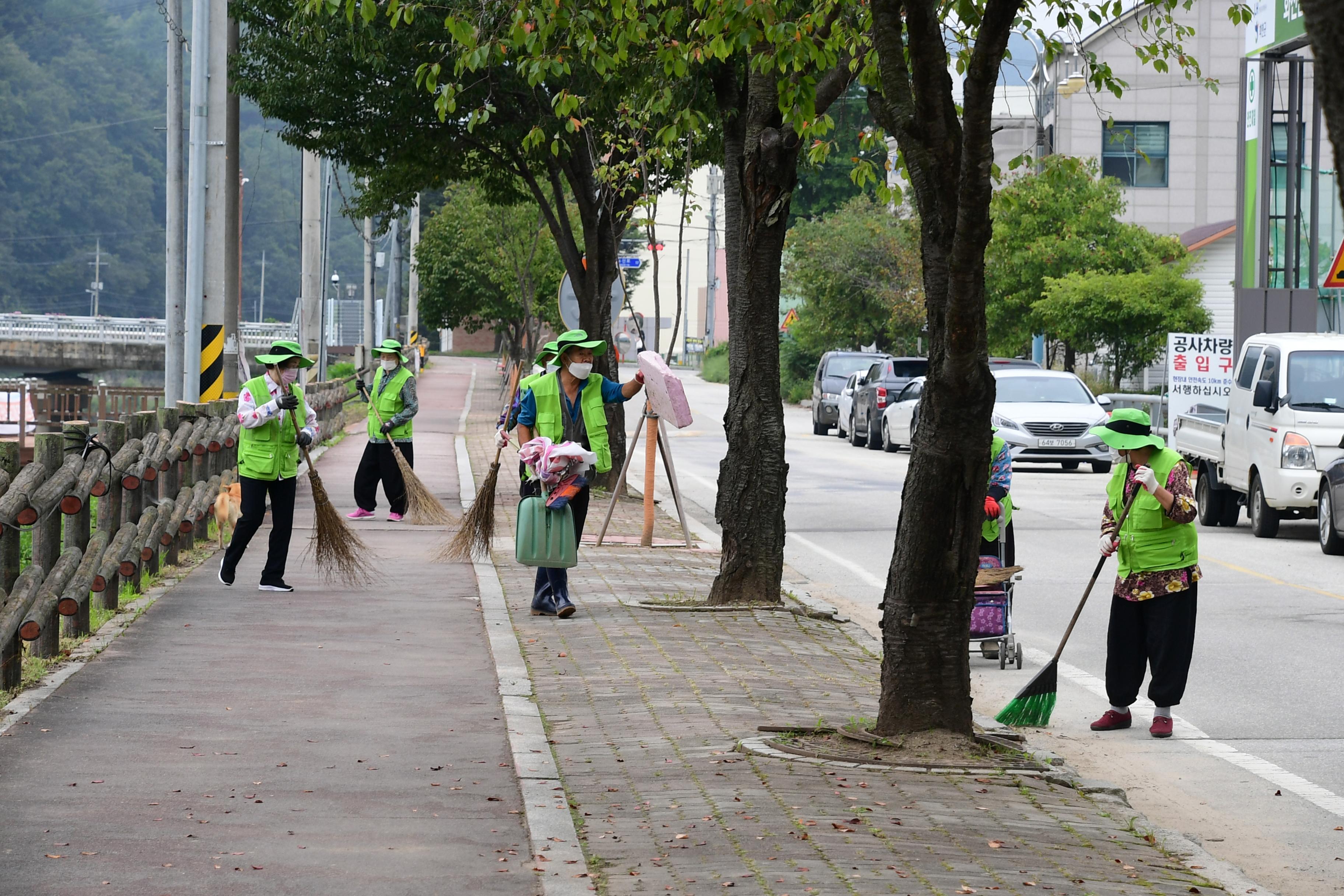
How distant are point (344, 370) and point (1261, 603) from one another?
149ft

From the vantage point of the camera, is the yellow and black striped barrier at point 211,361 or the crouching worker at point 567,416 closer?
the crouching worker at point 567,416

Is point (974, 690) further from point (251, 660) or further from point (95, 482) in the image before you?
point (95, 482)

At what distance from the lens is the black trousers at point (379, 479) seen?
1752 cm

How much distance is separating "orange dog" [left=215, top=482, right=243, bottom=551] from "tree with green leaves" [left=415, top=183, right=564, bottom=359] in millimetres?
30776

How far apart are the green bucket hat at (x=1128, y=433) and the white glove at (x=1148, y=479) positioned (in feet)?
0.38

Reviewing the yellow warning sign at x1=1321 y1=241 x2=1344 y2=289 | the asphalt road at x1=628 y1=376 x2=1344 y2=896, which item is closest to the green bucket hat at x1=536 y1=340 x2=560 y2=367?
the asphalt road at x1=628 y1=376 x2=1344 y2=896

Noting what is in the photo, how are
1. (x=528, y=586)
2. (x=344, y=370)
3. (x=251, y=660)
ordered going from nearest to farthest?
1. (x=251, y=660)
2. (x=528, y=586)
3. (x=344, y=370)

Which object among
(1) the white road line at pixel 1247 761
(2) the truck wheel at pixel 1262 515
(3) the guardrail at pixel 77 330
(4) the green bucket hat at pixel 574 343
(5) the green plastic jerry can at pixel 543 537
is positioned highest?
(3) the guardrail at pixel 77 330

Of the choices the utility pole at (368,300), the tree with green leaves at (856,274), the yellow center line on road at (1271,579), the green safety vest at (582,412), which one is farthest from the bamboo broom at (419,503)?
the tree with green leaves at (856,274)

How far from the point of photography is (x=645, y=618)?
10992 mm

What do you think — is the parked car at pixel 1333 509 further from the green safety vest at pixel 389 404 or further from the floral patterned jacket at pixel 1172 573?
the green safety vest at pixel 389 404

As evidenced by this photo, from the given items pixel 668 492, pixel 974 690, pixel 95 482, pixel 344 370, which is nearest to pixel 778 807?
pixel 974 690

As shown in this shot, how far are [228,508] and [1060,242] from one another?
2743cm

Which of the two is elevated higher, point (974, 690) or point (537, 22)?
point (537, 22)
